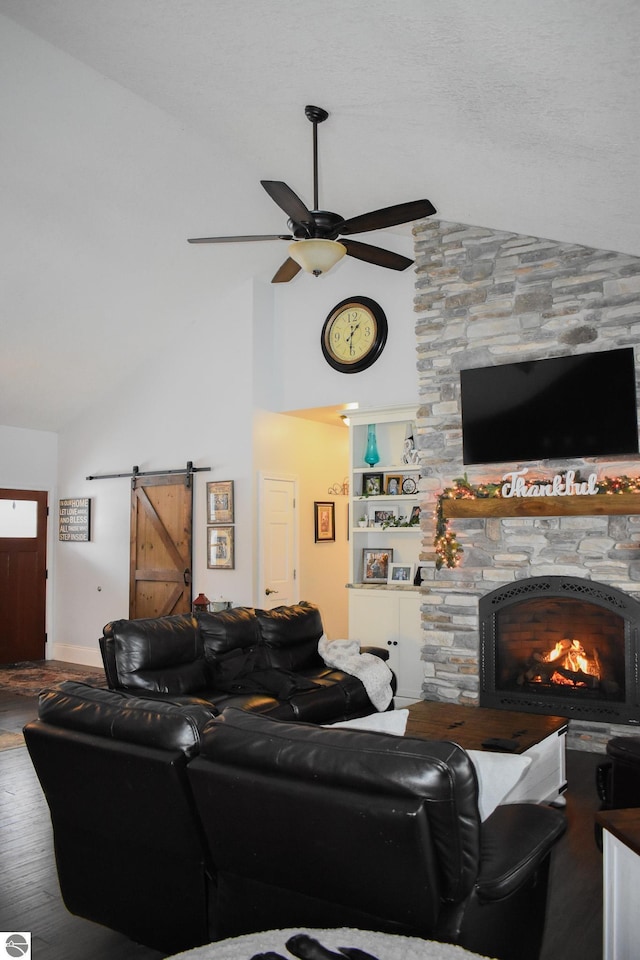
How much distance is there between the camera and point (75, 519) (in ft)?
30.6

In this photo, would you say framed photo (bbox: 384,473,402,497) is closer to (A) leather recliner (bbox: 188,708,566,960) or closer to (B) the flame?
(B) the flame

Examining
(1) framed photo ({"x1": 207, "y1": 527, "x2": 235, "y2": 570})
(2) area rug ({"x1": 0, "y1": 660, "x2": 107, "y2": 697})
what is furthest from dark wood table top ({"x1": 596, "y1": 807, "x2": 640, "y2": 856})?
(2) area rug ({"x1": 0, "y1": 660, "x2": 107, "y2": 697})

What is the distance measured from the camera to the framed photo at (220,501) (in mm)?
7770

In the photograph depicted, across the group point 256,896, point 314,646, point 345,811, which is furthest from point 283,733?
point 314,646

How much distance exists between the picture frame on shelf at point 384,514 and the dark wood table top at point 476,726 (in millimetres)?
2798

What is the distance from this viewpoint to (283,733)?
6.87ft

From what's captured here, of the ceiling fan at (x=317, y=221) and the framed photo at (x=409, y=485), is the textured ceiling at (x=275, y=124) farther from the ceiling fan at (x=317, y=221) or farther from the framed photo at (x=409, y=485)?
the framed photo at (x=409, y=485)

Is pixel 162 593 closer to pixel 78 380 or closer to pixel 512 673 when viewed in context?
pixel 78 380

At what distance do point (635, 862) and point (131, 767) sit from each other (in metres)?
1.46

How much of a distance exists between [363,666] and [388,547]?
6.88 feet

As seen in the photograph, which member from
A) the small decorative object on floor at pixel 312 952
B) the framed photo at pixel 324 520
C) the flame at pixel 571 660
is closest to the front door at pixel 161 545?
the framed photo at pixel 324 520

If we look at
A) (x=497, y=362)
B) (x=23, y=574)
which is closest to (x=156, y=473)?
(x=23, y=574)

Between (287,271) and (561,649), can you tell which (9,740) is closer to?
(561,649)

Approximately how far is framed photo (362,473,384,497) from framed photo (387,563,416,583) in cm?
70
